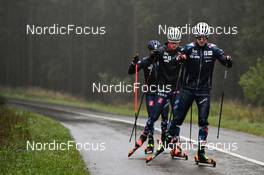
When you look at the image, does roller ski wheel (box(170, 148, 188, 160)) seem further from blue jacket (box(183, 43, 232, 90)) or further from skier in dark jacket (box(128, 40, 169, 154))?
blue jacket (box(183, 43, 232, 90))

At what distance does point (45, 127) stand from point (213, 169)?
9.88 m

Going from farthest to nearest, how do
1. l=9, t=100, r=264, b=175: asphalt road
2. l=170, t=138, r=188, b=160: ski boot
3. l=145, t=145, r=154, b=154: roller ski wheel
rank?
1. l=145, t=145, r=154, b=154: roller ski wheel
2. l=170, t=138, r=188, b=160: ski boot
3. l=9, t=100, r=264, b=175: asphalt road

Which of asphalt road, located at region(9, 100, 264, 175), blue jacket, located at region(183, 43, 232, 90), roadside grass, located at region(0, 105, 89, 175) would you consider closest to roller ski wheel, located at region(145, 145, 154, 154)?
asphalt road, located at region(9, 100, 264, 175)

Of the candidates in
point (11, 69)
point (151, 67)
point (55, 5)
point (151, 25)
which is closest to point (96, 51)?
point (55, 5)

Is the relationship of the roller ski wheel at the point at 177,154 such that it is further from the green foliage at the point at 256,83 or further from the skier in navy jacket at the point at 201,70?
the green foliage at the point at 256,83

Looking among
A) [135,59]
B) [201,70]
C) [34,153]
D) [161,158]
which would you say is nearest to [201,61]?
[201,70]

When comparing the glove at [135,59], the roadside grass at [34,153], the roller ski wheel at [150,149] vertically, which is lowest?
the roadside grass at [34,153]

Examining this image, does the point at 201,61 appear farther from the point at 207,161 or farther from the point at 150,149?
the point at 150,149

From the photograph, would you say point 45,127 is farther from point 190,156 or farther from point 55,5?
point 55,5

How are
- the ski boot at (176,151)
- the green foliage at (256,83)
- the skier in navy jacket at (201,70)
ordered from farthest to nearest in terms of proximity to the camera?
1. the green foliage at (256,83)
2. the ski boot at (176,151)
3. the skier in navy jacket at (201,70)

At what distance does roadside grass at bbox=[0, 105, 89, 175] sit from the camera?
1012 cm

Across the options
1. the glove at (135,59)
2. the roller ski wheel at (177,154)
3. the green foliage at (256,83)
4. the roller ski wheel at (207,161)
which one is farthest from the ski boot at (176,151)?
the green foliage at (256,83)

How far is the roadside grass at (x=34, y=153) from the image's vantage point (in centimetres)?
1012

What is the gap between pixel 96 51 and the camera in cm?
6162
